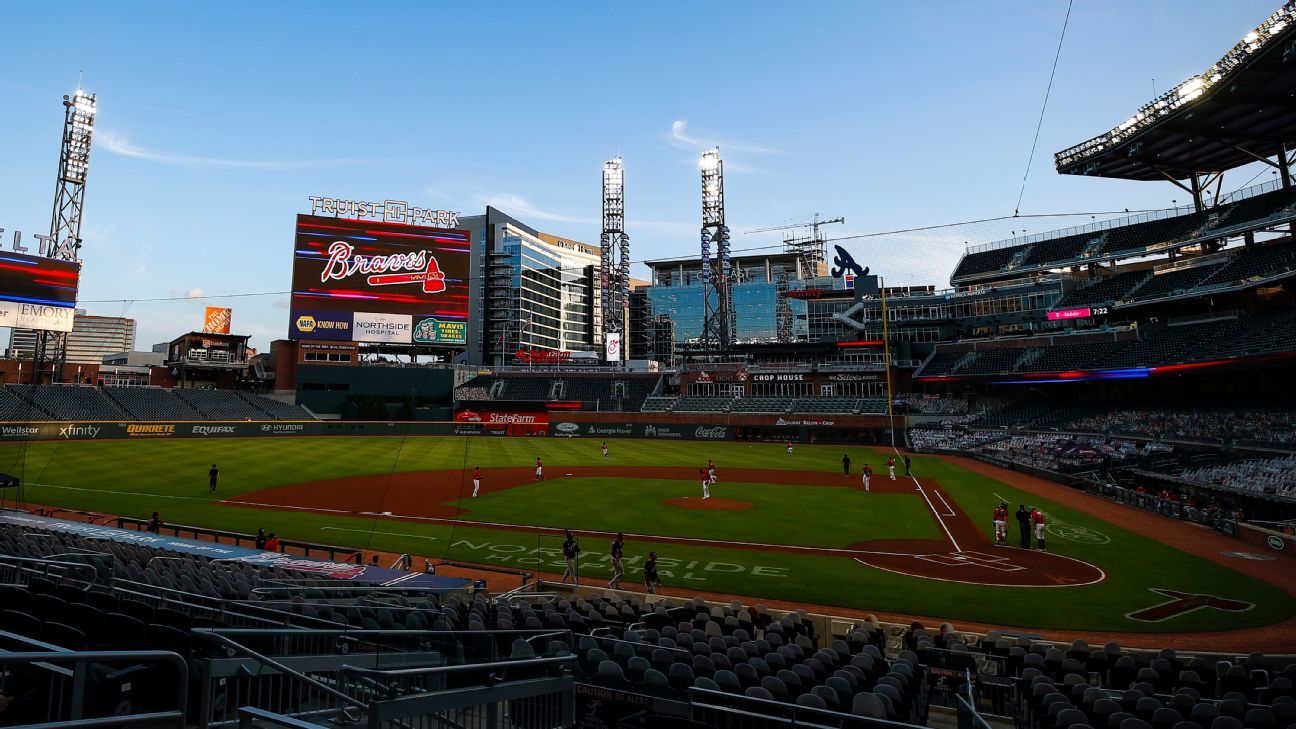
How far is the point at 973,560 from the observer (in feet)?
69.5

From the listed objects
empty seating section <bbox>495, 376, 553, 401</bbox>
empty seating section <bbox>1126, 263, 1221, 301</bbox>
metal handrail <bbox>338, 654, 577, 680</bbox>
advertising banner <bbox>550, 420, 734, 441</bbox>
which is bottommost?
metal handrail <bbox>338, 654, 577, 680</bbox>

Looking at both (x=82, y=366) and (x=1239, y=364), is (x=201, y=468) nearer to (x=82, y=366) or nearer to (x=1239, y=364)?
(x=82, y=366)

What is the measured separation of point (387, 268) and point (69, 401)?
31462 mm

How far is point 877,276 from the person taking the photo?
278 ft

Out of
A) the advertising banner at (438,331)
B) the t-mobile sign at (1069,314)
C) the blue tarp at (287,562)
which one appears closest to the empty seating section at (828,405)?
the t-mobile sign at (1069,314)

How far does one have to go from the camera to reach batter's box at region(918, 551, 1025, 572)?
2036cm

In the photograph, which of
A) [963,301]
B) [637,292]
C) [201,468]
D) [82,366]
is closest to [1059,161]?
[963,301]

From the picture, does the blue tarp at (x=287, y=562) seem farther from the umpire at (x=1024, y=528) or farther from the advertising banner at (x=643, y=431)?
the advertising banner at (x=643, y=431)

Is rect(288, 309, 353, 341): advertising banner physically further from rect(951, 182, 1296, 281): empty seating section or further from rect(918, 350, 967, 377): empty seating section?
rect(951, 182, 1296, 281): empty seating section

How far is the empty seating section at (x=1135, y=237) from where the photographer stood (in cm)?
4969

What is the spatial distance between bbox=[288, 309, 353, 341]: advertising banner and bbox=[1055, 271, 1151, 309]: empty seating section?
78348mm

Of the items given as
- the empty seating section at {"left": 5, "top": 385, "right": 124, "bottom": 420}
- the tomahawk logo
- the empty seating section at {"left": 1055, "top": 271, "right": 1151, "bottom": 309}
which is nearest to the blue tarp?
the tomahawk logo

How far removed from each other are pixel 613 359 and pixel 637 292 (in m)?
62.4

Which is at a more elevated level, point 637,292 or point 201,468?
point 637,292
